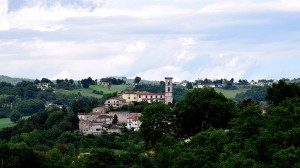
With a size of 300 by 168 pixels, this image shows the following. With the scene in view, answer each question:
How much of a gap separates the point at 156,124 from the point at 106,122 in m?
80.5

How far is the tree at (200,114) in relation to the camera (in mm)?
78125

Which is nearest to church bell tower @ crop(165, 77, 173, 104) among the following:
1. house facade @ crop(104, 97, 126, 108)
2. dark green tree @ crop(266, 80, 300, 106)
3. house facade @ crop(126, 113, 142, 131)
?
house facade @ crop(104, 97, 126, 108)

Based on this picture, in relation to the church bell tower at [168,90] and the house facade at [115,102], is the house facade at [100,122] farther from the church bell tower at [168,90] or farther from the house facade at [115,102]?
the church bell tower at [168,90]

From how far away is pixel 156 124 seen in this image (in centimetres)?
7781

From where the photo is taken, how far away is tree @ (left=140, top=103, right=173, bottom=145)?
77.2 metres

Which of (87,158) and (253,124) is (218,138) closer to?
(253,124)

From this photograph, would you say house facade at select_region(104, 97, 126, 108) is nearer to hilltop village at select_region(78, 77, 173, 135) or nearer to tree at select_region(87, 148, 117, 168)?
hilltop village at select_region(78, 77, 173, 135)

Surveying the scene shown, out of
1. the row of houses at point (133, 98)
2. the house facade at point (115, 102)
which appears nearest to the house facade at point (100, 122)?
the house facade at point (115, 102)

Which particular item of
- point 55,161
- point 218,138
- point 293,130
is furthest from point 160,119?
point 293,130

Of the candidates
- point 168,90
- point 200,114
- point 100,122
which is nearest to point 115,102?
point 168,90

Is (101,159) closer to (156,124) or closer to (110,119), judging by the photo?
(156,124)

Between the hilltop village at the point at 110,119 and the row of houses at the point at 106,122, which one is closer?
the row of houses at the point at 106,122

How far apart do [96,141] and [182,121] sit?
49370 mm

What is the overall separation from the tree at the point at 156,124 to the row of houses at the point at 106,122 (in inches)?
2657
